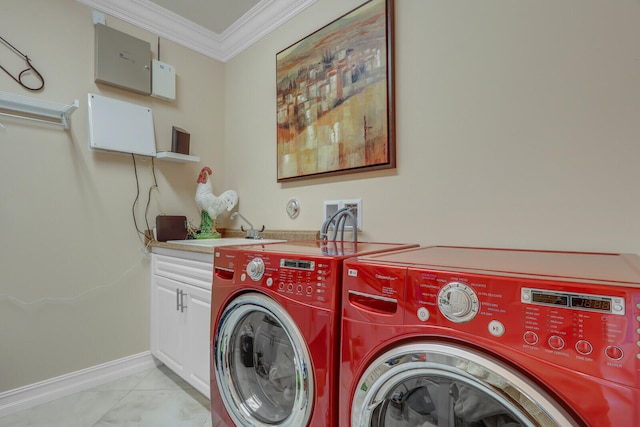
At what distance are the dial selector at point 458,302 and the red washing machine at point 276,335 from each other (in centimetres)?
32

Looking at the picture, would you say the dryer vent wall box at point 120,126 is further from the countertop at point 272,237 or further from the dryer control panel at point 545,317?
the dryer control panel at point 545,317

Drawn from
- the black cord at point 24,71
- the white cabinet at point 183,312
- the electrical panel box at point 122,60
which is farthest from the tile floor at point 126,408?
the electrical panel box at point 122,60

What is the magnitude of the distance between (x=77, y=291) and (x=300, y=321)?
1.69 metres

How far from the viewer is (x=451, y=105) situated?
131 cm

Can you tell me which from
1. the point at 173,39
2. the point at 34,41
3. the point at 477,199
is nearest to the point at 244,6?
the point at 173,39

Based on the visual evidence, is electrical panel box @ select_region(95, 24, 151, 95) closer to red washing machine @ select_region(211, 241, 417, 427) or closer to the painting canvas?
the painting canvas

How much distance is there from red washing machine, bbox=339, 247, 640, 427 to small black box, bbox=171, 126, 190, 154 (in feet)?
5.95

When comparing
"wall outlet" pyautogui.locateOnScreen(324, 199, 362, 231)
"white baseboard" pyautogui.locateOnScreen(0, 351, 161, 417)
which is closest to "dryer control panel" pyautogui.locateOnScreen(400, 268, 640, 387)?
"wall outlet" pyautogui.locateOnScreen(324, 199, 362, 231)

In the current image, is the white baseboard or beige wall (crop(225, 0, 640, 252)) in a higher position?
beige wall (crop(225, 0, 640, 252))

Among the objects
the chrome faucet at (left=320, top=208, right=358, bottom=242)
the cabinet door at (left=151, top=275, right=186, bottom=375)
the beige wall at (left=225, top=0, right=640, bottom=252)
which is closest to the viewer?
the beige wall at (left=225, top=0, right=640, bottom=252)

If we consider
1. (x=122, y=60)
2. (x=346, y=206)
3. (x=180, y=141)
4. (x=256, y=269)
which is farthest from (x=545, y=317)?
(x=122, y=60)

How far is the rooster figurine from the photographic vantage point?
2.19 meters

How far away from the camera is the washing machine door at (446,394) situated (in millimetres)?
529

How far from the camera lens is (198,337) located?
1573 mm
